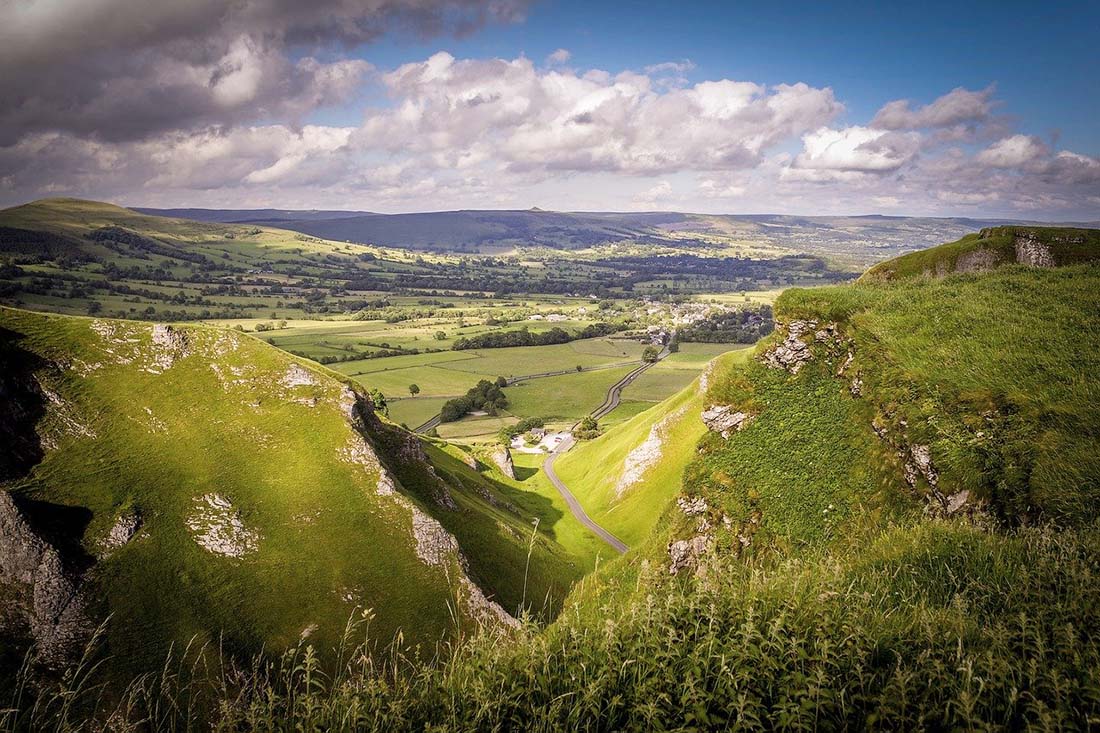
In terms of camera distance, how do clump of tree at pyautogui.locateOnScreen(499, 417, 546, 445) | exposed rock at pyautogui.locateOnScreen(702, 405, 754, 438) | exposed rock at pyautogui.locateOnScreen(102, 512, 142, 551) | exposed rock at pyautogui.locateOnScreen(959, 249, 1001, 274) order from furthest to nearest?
clump of tree at pyautogui.locateOnScreen(499, 417, 546, 445) → exposed rock at pyautogui.locateOnScreen(959, 249, 1001, 274) → exposed rock at pyautogui.locateOnScreen(702, 405, 754, 438) → exposed rock at pyautogui.locateOnScreen(102, 512, 142, 551)

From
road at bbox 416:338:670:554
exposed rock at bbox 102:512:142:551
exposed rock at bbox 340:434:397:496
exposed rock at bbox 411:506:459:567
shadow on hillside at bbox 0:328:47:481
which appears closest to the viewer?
exposed rock at bbox 102:512:142:551

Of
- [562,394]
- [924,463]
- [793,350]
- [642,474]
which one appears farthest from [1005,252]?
→ [562,394]

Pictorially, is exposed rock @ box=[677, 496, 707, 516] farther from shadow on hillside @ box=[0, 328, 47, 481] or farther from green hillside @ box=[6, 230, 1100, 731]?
shadow on hillside @ box=[0, 328, 47, 481]

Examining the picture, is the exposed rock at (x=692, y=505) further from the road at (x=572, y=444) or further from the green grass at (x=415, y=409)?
the green grass at (x=415, y=409)

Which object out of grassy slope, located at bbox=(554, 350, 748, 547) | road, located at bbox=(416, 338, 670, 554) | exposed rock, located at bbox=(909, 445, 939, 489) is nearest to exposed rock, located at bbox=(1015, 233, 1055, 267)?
grassy slope, located at bbox=(554, 350, 748, 547)

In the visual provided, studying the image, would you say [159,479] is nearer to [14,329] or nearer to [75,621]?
[75,621]

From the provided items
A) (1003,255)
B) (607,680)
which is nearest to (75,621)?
(607,680)

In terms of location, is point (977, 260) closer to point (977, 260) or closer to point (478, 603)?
point (977, 260)
